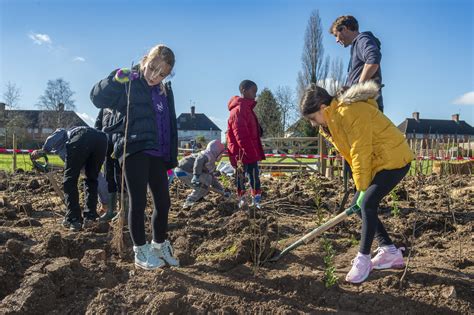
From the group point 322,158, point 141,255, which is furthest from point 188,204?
point 322,158

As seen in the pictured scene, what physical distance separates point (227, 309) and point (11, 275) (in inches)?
54.3

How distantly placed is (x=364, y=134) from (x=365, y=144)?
0.20 feet

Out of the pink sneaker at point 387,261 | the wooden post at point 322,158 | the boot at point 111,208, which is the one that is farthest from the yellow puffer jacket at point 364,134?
the wooden post at point 322,158

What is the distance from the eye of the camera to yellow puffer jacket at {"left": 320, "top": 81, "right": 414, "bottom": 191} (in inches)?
108

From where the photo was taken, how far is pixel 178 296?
249 cm

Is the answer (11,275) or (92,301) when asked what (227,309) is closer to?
(92,301)

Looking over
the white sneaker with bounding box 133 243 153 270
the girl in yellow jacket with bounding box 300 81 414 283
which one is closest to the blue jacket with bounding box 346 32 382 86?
the girl in yellow jacket with bounding box 300 81 414 283

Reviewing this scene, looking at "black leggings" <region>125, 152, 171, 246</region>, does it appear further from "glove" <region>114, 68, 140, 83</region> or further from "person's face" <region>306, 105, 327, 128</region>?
"person's face" <region>306, 105, 327, 128</region>

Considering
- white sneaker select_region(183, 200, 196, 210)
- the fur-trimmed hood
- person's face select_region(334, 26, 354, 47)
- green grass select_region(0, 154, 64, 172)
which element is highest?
person's face select_region(334, 26, 354, 47)

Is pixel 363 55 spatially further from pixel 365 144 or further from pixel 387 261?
pixel 387 261

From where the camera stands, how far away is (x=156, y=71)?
2.99 meters

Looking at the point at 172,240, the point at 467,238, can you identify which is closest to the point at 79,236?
the point at 172,240

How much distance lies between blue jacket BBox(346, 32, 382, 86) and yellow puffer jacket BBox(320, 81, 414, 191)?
1076 mm

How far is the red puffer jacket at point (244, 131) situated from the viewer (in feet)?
18.2
